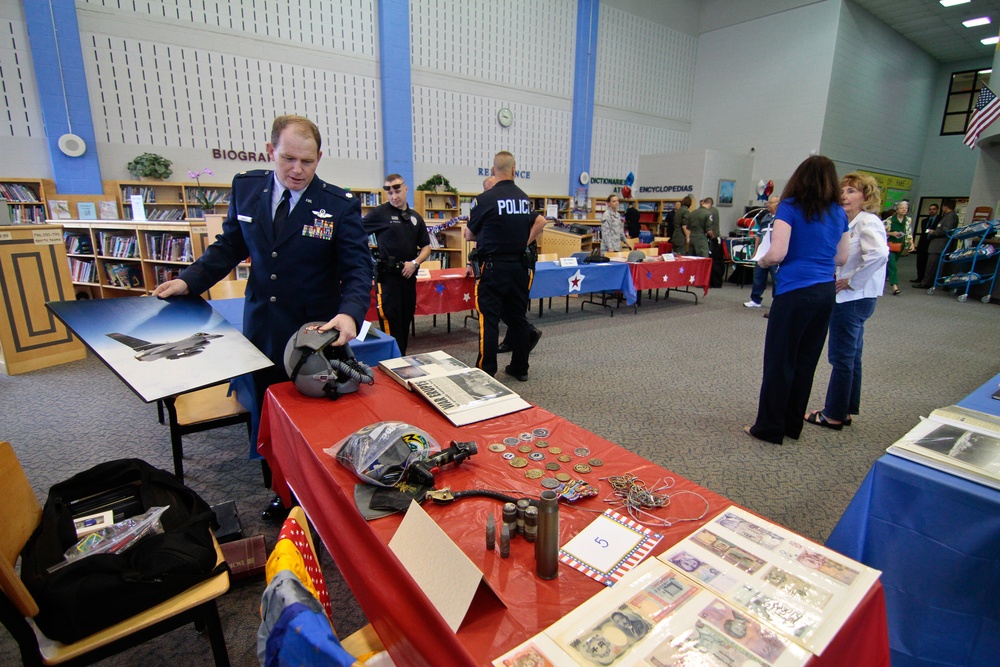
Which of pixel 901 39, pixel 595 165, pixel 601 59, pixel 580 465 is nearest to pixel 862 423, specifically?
pixel 580 465

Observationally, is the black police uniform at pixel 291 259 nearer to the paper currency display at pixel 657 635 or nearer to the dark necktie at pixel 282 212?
the dark necktie at pixel 282 212

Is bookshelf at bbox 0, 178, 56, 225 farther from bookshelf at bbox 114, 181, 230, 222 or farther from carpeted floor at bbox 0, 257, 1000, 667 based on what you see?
carpeted floor at bbox 0, 257, 1000, 667

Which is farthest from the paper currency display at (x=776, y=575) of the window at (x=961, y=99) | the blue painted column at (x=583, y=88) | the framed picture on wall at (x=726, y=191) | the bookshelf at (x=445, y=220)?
the window at (x=961, y=99)

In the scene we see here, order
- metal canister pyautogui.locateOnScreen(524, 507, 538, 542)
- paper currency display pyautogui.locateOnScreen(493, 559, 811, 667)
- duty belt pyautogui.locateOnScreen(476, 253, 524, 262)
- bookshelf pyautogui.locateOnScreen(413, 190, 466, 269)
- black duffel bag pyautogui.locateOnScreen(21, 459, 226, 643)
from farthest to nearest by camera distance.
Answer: bookshelf pyautogui.locateOnScreen(413, 190, 466, 269) → duty belt pyautogui.locateOnScreen(476, 253, 524, 262) → black duffel bag pyautogui.locateOnScreen(21, 459, 226, 643) → metal canister pyautogui.locateOnScreen(524, 507, 538, 542) → paper currency display pyautogui.locateOnScreen(493, 559, 811, 667)

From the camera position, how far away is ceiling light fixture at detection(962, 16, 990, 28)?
36.4 ft

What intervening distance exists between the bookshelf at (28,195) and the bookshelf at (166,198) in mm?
723

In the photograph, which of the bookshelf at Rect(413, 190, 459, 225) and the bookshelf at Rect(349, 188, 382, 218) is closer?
the bookshelf at Rect(349, 188, 382, 218)

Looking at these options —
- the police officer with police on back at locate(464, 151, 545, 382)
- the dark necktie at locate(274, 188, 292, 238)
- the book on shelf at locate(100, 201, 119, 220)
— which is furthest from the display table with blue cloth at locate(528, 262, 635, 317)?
the book on shelf at locate(100, 201, 119, 220)

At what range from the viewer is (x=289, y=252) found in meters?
1.79

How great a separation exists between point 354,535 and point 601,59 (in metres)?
12.3

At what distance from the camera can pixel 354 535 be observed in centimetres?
107

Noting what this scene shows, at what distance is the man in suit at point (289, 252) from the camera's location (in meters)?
1.77

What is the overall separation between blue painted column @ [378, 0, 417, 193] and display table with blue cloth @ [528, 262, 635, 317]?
4220 millimetres

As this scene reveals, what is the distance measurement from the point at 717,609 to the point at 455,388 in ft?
3.41
